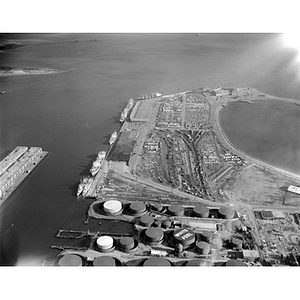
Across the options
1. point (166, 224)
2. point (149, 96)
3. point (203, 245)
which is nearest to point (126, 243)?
point (166, 224)

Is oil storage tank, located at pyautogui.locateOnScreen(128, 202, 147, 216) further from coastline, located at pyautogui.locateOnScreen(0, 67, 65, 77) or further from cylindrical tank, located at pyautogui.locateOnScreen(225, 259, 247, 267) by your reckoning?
coastline, located at pyautogui.locateOnScreen(0, 67, 65, 77)

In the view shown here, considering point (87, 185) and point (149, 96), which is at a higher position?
point (149, 96)

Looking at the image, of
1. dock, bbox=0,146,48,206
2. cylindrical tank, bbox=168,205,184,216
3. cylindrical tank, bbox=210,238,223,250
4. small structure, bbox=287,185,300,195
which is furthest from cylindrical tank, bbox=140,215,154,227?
small structure, bbox=287,185,300,195

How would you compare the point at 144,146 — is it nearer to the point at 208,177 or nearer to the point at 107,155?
the point at 107,155

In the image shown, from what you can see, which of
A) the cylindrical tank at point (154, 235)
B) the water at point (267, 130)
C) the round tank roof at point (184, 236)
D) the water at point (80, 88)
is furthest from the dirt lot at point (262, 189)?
the water at point (80, 88)

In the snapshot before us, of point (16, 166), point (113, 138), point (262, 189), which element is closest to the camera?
point (262, 189)

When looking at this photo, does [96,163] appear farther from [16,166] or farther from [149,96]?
[149,96]
